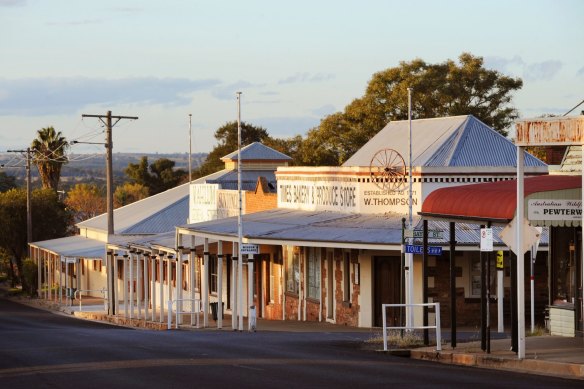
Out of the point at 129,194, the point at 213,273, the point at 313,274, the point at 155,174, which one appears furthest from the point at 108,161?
the point at 155,174

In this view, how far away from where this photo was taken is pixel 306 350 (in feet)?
81.4

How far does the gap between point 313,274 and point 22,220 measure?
42.3m

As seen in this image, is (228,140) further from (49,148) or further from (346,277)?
(346,277)

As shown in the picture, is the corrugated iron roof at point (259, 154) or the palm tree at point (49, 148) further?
the palm tree at point (49, 148)

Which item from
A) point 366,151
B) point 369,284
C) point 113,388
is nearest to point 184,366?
point 113,388

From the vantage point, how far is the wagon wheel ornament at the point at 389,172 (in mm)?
37188

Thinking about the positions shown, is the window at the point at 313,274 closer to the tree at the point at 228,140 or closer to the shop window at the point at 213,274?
the shop window at the point at 213,274

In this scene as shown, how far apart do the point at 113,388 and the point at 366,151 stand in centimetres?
2676

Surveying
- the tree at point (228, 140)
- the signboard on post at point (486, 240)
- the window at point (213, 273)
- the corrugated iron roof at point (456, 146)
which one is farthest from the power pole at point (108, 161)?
the tree at point (228, 140)

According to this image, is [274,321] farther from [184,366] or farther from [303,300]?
[184,366]

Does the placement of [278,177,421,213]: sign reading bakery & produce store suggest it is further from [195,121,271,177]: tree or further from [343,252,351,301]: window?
[195,121,271,177]: tree

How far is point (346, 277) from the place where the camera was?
37.4m

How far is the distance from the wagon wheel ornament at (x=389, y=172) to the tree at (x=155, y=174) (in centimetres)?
8694

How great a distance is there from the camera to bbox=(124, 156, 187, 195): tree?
12494cm
